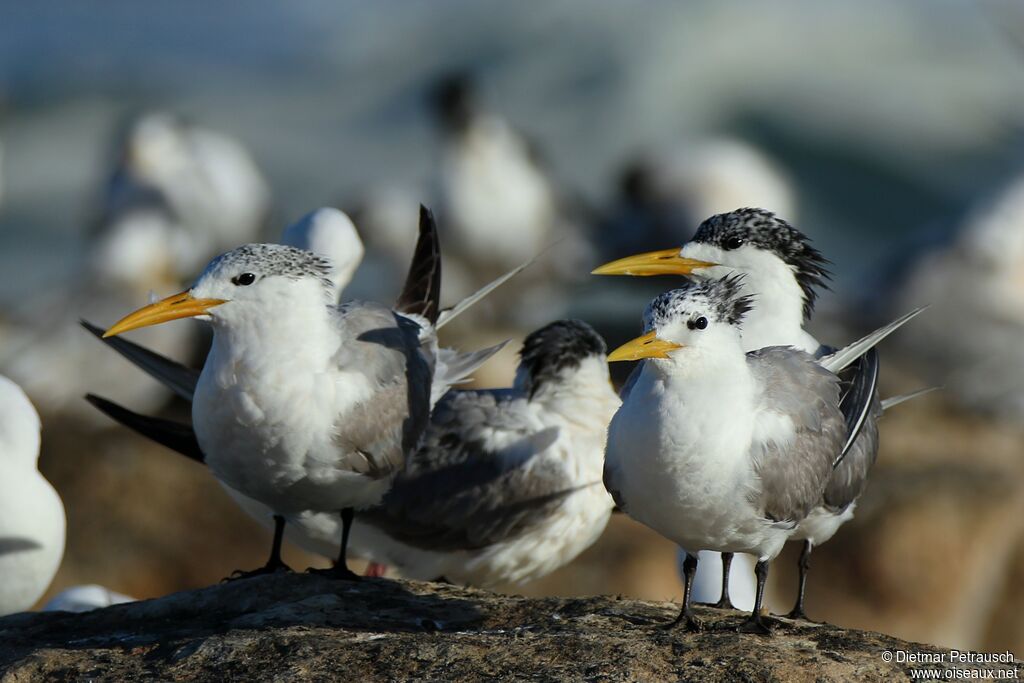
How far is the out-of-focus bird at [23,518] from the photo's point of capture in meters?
6.41

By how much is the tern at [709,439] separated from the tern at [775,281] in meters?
0.63

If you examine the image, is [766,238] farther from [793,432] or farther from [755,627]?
[755,627]

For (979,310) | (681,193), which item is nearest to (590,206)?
(681,193)

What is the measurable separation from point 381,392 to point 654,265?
42.9 inches

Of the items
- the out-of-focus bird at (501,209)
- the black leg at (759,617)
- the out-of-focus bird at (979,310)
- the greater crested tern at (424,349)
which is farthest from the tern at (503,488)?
the out-of-focus bird at (501,209)

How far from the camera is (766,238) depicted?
5.85 metres

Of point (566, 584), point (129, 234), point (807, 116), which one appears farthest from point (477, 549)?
point (807, 116)

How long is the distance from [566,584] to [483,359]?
12.2 feet

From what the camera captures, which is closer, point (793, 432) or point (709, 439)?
point (709, 439)

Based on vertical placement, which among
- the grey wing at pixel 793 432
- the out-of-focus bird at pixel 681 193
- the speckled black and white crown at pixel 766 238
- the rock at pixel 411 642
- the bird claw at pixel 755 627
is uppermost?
the out-of-focus bird at pixel 681 193

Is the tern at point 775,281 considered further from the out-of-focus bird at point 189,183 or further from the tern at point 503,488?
the out-of-focus bird at point 189,183

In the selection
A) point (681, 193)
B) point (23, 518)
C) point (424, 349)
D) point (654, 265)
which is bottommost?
point (23, 518)

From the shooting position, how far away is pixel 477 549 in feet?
22.7

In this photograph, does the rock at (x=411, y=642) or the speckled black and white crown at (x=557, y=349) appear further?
the speckled black and white crown at (x=557, y=349)
